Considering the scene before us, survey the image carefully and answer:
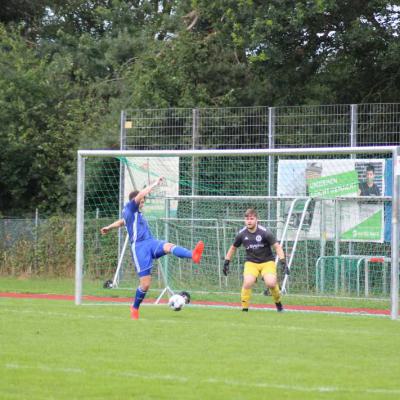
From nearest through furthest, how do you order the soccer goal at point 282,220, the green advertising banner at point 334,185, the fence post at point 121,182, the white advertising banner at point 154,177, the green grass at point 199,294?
the green grass at point 199,294 < the soccer goal at point 282,220 < the green advertising banner at point 334,185 < the white advertising banner at point 154,177 < the fence post at point 121,182

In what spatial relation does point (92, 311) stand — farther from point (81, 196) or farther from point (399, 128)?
point (399, 128)

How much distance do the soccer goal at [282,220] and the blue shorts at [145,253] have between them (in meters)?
4.61

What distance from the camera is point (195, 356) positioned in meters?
11.0

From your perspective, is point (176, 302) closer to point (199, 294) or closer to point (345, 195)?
point (199, 294)

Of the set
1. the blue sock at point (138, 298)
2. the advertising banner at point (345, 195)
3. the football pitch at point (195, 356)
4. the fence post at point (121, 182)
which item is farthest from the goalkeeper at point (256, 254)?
the fence post at point (121, 182)

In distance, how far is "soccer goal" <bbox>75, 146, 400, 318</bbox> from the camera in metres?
21.9

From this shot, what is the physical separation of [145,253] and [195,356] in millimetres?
5592

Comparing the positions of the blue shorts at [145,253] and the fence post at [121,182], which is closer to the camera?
the blue shorts at [145,253]

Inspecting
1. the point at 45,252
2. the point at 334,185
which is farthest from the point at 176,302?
the point at 45,252

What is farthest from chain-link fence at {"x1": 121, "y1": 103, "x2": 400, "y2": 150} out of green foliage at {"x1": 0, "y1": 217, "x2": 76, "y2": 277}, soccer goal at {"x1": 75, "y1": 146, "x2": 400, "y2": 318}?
green foliage at {"x1": 0, "y1": 217, "x2": 76, "y2": 277}

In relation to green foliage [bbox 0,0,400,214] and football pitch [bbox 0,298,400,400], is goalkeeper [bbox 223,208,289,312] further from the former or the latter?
green foliage [bbox 0,0,400,214]

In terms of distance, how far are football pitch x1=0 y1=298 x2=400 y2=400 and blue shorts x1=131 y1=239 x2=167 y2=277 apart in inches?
30.1

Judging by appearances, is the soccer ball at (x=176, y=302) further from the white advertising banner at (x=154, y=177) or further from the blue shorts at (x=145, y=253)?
the white advertising banner at (x=154, y=177)

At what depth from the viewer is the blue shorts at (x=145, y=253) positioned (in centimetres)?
1641
